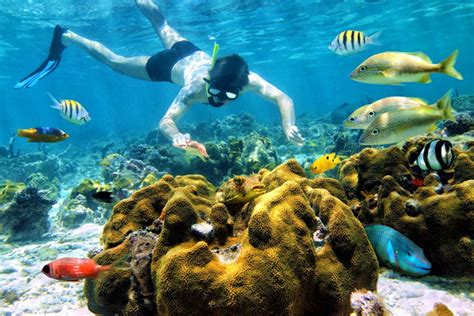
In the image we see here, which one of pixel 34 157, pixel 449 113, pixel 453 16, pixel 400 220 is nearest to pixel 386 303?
pixel 400 220

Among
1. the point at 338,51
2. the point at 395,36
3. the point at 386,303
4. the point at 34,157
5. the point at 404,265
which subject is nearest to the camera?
the point at 404,265

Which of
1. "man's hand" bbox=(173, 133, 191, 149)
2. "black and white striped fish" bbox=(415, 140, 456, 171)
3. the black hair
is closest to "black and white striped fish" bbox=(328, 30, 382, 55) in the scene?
the black hair

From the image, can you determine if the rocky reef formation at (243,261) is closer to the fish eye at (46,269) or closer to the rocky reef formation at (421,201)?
the fish eye at (46,269)

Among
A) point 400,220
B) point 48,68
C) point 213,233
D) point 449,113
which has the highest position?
point 48,68

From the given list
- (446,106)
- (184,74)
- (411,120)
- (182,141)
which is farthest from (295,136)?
(184,74)

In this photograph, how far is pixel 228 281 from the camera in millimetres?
2227

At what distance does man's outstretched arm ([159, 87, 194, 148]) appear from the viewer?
21.2 feet

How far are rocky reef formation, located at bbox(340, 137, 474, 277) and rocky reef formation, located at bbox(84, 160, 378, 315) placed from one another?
100 cm

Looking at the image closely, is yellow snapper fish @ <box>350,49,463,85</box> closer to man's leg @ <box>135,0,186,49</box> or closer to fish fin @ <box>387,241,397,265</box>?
fish fin @ <box>387,241,397,265</box>

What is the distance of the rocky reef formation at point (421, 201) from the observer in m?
3.15

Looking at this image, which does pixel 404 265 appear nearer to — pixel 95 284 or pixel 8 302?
pixel 95 284

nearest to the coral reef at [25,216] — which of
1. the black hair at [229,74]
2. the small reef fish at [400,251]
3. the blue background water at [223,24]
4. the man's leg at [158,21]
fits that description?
the black hair at [229,74]

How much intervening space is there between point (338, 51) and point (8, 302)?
6575 mm

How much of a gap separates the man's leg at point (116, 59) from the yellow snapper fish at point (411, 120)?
1044cm
